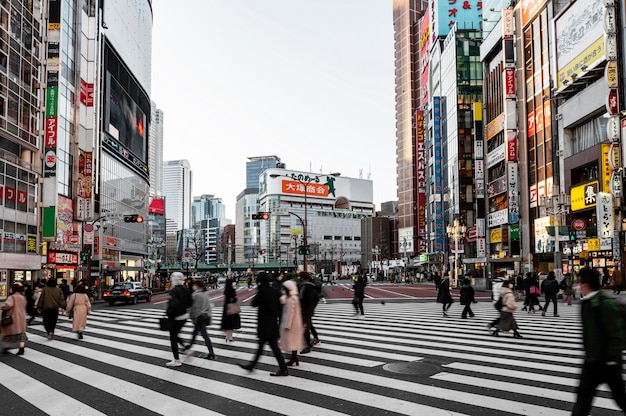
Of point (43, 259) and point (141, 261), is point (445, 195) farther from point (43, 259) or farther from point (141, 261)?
point (43, 259)

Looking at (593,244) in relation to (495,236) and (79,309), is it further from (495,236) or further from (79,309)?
(79,309)

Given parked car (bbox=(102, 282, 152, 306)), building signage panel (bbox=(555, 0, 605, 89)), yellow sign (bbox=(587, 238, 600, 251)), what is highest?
building signage panel (bbox=(555, 0, 605, 89))

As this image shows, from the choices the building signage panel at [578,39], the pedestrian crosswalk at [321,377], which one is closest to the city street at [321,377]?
the pedestrian crosswalk at [321,377]

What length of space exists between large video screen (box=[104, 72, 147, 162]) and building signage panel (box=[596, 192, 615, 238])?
173 feet

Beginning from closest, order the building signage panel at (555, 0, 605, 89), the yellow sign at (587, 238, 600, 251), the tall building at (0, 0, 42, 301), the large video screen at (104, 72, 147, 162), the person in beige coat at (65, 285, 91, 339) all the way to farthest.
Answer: the person in beige coat at (65, 285, 91, 339) → the tall building at (0, 0, 42, 301) → the building signage panel at (555, 0, 605, 89) → the yellow sign at (587, 238, 600, 251) → the large video screen at (104, 72, 147, 162)

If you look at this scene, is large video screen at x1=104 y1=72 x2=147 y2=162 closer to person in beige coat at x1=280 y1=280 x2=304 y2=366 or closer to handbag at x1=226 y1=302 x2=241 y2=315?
handbag at x1=226 y1=302 x2=241 y2=315

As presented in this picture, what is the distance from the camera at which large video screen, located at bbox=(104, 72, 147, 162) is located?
66250 millimetres

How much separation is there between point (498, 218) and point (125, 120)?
49.9 m

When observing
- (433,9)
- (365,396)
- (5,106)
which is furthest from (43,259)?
(433,9)

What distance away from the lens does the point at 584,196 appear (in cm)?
3962

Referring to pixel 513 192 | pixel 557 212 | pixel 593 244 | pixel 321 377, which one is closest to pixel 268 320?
pixel 321 377

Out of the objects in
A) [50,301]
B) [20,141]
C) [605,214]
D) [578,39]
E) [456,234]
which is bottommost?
[50,301]

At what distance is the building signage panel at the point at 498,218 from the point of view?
54.5 metres

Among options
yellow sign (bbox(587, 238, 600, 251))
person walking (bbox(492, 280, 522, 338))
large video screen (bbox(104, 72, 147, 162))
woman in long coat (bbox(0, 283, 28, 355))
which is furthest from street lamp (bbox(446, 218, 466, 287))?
woman in long coat (bbox(0, 283, 28, 355))
